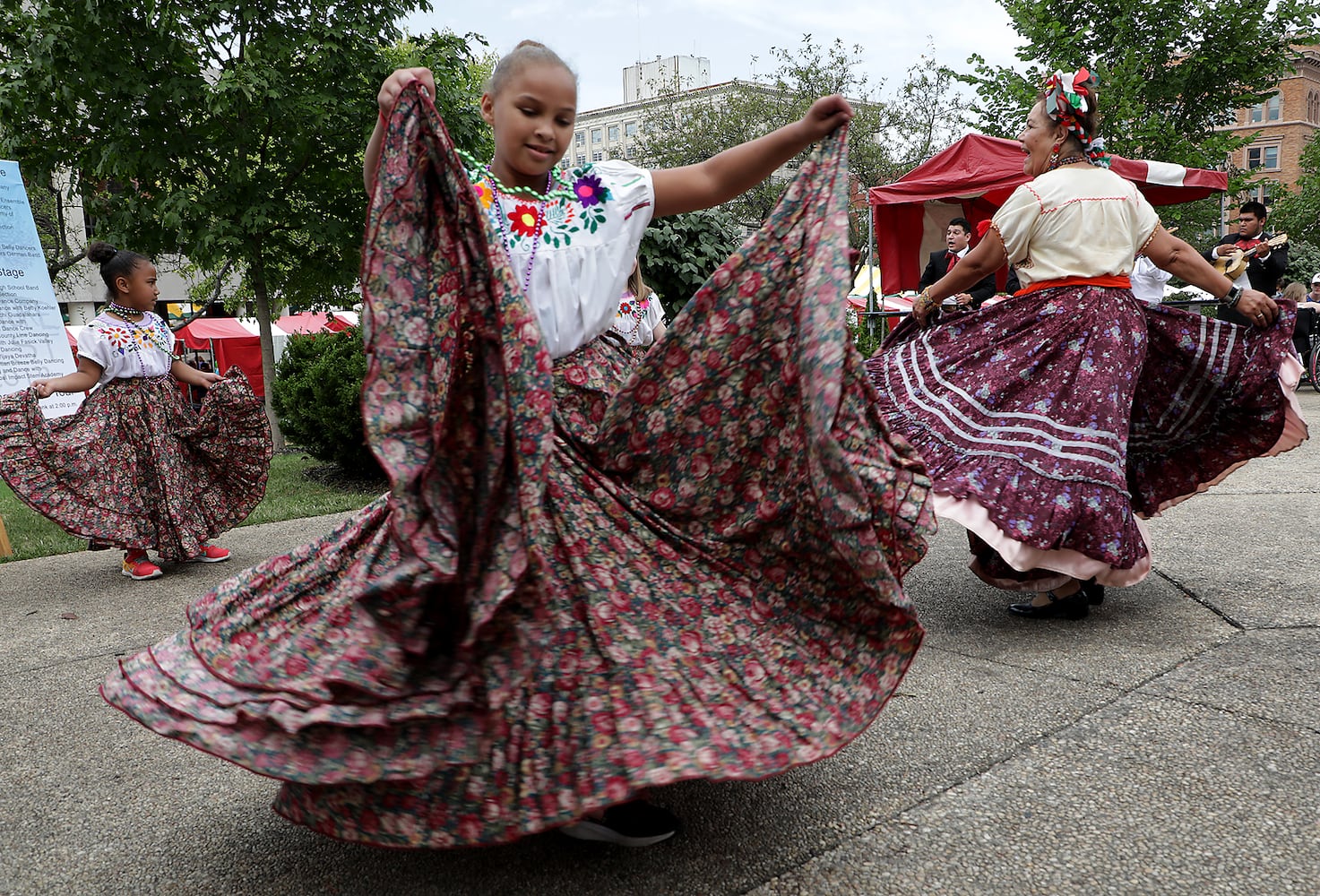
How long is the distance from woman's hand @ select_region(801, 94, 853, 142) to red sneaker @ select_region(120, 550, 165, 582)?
4.52 m

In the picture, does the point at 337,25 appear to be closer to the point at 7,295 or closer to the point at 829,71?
the point at 7,295

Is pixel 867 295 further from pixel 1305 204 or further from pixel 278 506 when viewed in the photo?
pixel 1305 204

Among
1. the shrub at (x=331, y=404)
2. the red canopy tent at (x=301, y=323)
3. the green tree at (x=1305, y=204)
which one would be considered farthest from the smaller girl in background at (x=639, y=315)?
the green tree at (x=1305, y=204)

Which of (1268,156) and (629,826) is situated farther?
(1268,156)

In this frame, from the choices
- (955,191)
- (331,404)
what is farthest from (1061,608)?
(955,191)

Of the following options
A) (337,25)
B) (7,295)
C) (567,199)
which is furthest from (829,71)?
(567,199)

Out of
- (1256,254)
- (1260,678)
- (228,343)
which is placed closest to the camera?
(1260,678)

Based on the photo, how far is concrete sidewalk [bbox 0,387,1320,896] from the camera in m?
2.04

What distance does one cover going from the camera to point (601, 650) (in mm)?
1899

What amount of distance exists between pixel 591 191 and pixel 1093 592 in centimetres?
277

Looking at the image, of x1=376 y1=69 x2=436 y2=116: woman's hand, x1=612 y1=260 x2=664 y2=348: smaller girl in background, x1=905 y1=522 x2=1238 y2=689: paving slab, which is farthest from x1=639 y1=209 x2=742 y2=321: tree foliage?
x1=376 y1=69 x2=436 y2=116: woman's hand

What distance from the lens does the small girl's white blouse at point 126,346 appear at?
206 inches

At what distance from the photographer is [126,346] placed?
209 inches

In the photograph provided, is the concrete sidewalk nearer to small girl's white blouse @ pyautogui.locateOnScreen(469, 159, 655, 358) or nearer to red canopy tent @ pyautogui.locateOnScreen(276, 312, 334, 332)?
small girl's white blouse @ pyautogui.locateOnScreen(469, 159, 655, 358)
